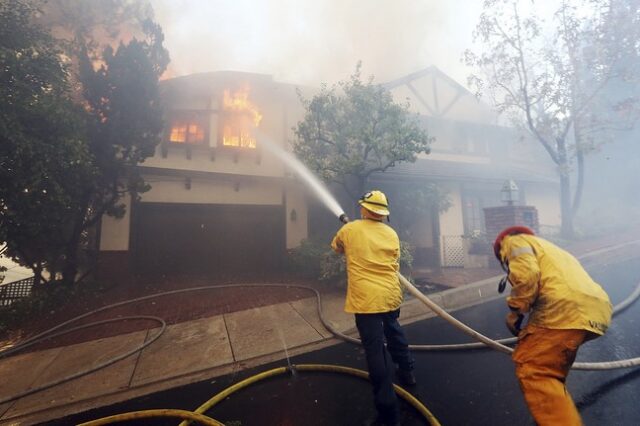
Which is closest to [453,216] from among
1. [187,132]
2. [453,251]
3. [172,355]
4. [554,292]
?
[453,251]

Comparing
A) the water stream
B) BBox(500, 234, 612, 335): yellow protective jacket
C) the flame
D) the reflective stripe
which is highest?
the flame

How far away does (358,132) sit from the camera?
7.54 metres

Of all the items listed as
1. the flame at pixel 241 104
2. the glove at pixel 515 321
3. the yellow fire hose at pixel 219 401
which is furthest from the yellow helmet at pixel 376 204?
the flame at pixel 241 104

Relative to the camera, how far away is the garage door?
9.70 m

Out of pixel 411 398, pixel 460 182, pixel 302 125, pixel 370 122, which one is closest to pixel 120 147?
pixel 302 125

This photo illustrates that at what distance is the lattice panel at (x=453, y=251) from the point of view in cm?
1091

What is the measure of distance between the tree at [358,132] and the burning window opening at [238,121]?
3619mm

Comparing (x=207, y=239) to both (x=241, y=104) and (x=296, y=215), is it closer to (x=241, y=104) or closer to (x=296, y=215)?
(x=296, y=215)

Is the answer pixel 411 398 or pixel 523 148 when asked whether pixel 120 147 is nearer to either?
pixel 411 398

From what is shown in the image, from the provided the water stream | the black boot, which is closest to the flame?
the water stream

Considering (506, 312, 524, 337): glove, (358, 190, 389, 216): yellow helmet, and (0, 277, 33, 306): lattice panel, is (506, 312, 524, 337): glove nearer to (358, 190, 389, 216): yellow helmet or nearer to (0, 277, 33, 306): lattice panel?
(358, 190, 389, 216): yellow helmet

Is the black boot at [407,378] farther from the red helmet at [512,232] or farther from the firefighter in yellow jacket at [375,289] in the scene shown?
the red helmet at [512,232]

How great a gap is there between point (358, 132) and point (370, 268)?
5.44 m

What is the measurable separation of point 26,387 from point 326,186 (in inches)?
350
